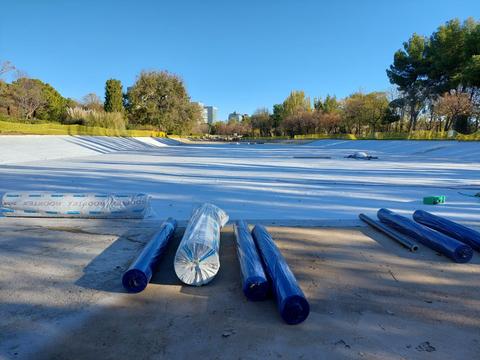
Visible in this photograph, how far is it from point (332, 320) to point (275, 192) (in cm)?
485

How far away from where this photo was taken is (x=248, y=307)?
2484 mm

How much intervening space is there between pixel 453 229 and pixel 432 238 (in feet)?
1.63

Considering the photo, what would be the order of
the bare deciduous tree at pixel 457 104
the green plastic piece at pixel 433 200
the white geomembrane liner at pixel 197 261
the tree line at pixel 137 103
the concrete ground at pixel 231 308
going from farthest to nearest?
the tree line at pixel 137 103 → the bare deciduous tree at pixel 457 104 → the green plastic piece at pixel 433 200 → the white geomembrane liner at pixel 197 261 → the concrete ground at pixel 231 308

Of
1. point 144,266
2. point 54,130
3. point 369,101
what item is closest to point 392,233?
point 144,266

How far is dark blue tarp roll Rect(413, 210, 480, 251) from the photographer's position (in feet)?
12.2

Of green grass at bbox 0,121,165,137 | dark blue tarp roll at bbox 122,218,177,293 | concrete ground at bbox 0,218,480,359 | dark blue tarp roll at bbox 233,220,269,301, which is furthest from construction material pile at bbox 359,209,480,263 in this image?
green grass at bbox 0,121,165,137

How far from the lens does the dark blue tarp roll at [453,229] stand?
12.2 ft

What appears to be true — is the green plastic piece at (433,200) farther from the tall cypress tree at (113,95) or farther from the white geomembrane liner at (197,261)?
the tall cypress tree at (113,95)

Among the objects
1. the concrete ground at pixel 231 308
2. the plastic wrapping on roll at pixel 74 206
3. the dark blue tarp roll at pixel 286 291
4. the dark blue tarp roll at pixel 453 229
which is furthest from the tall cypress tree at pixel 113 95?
the dark blue tarp roll at pixel 286 291

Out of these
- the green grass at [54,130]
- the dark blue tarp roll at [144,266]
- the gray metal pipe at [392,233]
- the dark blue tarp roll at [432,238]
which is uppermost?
the green grass at [54,130]

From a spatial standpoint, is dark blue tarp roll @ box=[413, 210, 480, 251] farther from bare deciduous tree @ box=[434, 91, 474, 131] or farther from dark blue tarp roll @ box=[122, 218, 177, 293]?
bare deciduous tree @ box=[434, 91, 474, 131]

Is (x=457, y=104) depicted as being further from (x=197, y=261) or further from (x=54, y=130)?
(x=54, y=130)

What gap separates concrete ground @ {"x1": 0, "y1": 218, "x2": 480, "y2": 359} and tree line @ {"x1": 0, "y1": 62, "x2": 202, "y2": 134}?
37.3m

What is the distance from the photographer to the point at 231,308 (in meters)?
2.47
